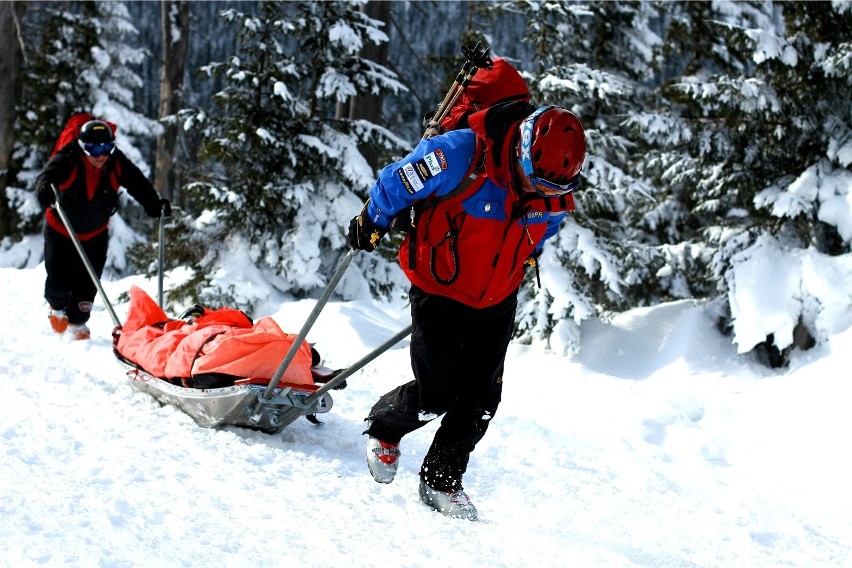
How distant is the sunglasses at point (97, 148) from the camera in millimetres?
6815

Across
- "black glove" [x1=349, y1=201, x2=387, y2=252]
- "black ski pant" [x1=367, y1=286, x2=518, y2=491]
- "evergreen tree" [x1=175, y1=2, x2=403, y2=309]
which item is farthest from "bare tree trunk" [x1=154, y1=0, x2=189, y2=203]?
"black ski pant" [x1=367, y1=286, x2=518, y2=491]

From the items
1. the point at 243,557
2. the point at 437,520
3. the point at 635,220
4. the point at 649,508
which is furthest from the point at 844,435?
the point at 635,220

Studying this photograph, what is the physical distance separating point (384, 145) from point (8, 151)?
35.7 feet

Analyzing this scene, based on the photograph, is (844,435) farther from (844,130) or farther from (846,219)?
(844,130)

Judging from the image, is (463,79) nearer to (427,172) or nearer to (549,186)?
(427,172)

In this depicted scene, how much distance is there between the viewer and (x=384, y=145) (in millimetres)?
9508

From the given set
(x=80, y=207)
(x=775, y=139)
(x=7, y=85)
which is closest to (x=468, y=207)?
(x=80, y=207)

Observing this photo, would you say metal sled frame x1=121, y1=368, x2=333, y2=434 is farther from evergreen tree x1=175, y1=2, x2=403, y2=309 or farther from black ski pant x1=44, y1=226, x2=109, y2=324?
evergreen tree x1=175, y1=2, x2=403, y2=309

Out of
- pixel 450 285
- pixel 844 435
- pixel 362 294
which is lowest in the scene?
pixel 362 294

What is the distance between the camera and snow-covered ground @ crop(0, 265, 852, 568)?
2967mm

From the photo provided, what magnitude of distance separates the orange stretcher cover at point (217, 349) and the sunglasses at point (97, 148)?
2392 millimetres

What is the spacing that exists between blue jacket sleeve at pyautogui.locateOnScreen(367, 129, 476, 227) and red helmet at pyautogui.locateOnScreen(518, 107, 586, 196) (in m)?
0.27

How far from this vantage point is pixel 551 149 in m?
3.11

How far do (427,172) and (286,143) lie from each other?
598 cm
